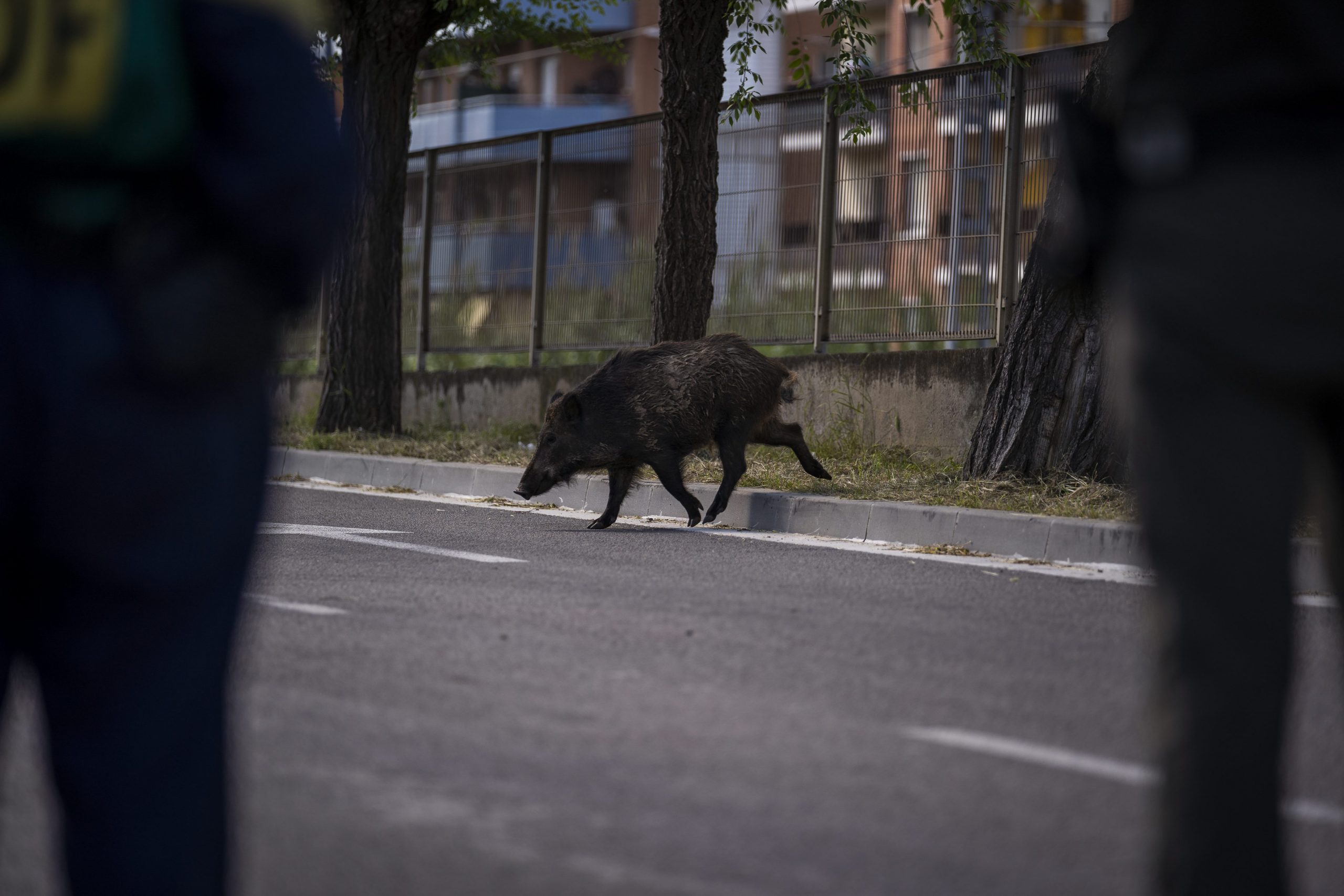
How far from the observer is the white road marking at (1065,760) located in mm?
3723

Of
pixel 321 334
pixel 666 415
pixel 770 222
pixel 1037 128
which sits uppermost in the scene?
pixel 1037 128

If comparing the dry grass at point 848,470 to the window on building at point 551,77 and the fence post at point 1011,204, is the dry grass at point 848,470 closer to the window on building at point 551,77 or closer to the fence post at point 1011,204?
the fence post at point 1011,204

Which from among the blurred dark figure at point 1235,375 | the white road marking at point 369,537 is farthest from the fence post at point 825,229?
the blurred dark figure at point 1235,375

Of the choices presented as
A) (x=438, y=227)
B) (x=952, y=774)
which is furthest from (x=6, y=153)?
(x=438, y=227)

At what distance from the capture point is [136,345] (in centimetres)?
196

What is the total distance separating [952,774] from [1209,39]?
6.57 feet

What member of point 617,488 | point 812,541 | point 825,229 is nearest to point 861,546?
point 812,541

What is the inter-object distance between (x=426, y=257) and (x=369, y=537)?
1029cm

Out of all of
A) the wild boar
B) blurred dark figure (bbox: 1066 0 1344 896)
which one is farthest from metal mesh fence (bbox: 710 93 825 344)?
blurred dark figure (bbox: 1066 0 1344 896)

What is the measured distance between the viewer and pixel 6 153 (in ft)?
6.36

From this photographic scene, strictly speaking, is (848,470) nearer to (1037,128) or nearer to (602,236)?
(1037,128)

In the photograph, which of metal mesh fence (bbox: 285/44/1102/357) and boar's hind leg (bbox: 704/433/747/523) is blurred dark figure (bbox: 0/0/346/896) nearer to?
boar's hind leg (bbox: 704/433/747/523)

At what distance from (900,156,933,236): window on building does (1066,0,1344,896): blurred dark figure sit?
35.5 ft

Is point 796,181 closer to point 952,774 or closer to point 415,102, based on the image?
point 415,102
